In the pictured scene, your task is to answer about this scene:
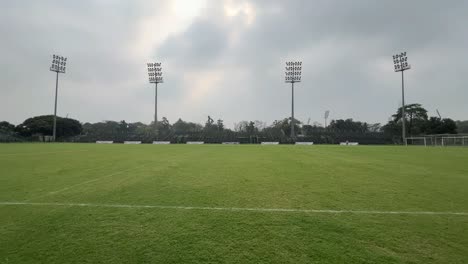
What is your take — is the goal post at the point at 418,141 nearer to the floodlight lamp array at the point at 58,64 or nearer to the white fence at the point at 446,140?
the white fence at the point at 446,140

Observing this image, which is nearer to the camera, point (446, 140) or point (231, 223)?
point (231, 223)

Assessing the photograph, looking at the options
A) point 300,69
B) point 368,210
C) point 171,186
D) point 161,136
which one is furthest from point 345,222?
point 161,136

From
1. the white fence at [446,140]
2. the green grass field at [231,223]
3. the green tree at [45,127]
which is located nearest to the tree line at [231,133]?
the green tree at [45,127]

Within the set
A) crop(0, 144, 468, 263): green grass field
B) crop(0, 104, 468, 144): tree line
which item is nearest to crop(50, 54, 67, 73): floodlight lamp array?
crop(0, 104, 468, 144): tree line

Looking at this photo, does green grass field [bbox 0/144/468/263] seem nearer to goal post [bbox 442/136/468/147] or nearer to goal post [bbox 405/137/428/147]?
goal post [bbox 442/136/468/147]

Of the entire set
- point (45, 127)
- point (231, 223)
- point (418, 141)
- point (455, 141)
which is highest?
point (45, 127)

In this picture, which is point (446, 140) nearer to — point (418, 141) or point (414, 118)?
point (418, 141)

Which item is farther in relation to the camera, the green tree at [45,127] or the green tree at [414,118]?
the green tree at [414,118]

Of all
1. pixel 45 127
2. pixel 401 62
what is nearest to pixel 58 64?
pixel 45 127

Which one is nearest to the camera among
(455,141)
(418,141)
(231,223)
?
(231,223)

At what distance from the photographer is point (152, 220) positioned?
4.75 meters

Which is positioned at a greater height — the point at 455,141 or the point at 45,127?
the point at 45,127

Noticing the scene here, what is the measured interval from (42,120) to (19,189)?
87.6 meters

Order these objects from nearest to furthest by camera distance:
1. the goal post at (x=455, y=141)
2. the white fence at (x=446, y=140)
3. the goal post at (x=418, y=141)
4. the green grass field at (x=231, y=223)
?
the green grass field at (x=231, y=223) < the goal post at (x=455, y=141) < the white fence at (x=446, y=140) < the goal post at (x=418, y=141)
